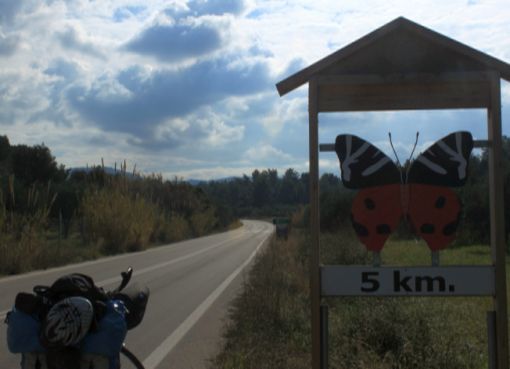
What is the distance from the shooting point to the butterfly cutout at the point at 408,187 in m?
5.31

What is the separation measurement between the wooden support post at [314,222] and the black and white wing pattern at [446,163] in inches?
32.5

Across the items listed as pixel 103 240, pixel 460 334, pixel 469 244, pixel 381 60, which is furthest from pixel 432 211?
pixel 469 244

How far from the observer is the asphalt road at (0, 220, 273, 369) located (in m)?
7.89

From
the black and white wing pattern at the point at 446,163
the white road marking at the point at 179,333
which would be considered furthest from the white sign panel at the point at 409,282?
the white road marking at the point at 179,333

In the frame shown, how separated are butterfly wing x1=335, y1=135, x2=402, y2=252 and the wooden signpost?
263 mm

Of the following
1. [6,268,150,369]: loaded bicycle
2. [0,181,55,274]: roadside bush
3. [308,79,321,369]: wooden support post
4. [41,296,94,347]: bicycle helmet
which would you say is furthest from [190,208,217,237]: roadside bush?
[41,296,94,347]: bicycle helmet

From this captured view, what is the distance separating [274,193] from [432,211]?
451ft

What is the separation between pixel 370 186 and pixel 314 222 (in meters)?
0.57

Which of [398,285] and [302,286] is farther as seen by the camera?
[302,286]

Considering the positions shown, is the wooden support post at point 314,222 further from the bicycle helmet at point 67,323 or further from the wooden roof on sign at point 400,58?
the bicycle helmet at point 67,323

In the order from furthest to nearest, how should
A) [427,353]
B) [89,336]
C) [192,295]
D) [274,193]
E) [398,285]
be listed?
[274,193]
[192,295]
[427,353]
[398,285]
[89,336]

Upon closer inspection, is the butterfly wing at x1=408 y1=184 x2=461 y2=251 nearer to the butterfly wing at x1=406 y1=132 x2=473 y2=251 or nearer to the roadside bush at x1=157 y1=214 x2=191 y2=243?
the butterfly wing at x1=406 y1=132 x2=473 y2=251

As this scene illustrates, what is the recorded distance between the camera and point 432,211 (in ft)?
17.4

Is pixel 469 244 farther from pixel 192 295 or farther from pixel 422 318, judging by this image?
pixel 422 318
